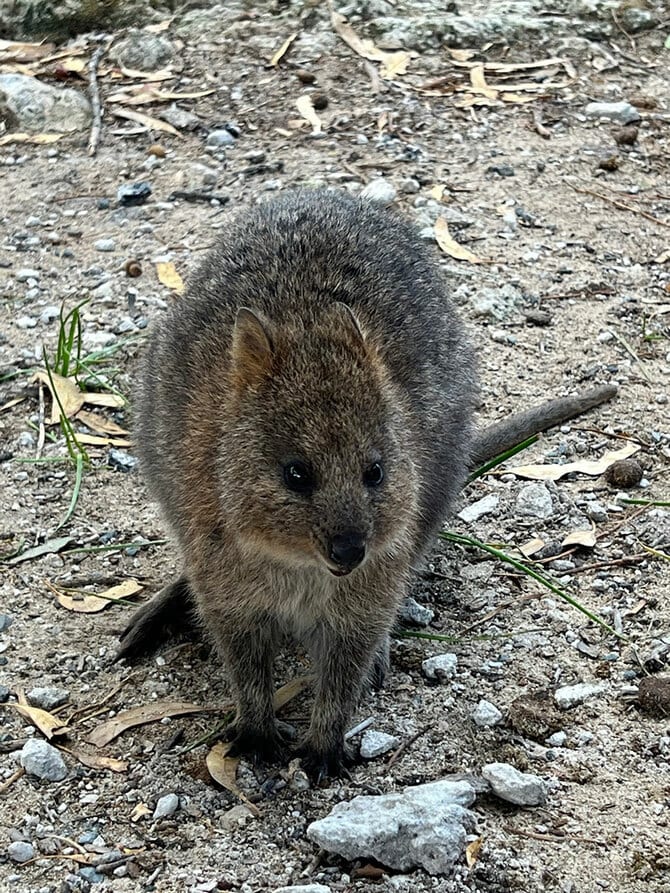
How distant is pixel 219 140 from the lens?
793 centimetres

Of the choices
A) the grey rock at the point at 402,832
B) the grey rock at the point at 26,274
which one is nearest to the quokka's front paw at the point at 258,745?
the grey rock at the point at 402,832

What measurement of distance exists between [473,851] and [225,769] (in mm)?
899

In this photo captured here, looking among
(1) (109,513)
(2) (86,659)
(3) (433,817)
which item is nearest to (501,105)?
(1) (109,513)

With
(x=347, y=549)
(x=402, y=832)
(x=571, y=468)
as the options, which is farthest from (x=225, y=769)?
(x=571, y=468)

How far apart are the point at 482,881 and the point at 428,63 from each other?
638 centimetres

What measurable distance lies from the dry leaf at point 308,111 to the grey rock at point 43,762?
4.98m

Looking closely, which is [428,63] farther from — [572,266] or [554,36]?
[572,266]

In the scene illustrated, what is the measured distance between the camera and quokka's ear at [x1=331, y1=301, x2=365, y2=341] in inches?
155

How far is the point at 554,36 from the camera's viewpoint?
893 centimetres

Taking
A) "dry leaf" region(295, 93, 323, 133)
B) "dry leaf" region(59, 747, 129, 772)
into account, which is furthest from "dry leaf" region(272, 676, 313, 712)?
"dry leaf" region(295, 93, 323, 133)

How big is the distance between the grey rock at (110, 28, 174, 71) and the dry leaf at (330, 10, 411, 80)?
117 cm

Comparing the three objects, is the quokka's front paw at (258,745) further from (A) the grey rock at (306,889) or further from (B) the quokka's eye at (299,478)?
(B) the quokka's eye at (299,478)

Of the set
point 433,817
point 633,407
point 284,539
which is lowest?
point 633,407

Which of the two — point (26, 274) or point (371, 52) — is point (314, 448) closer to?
point (26, 274)
